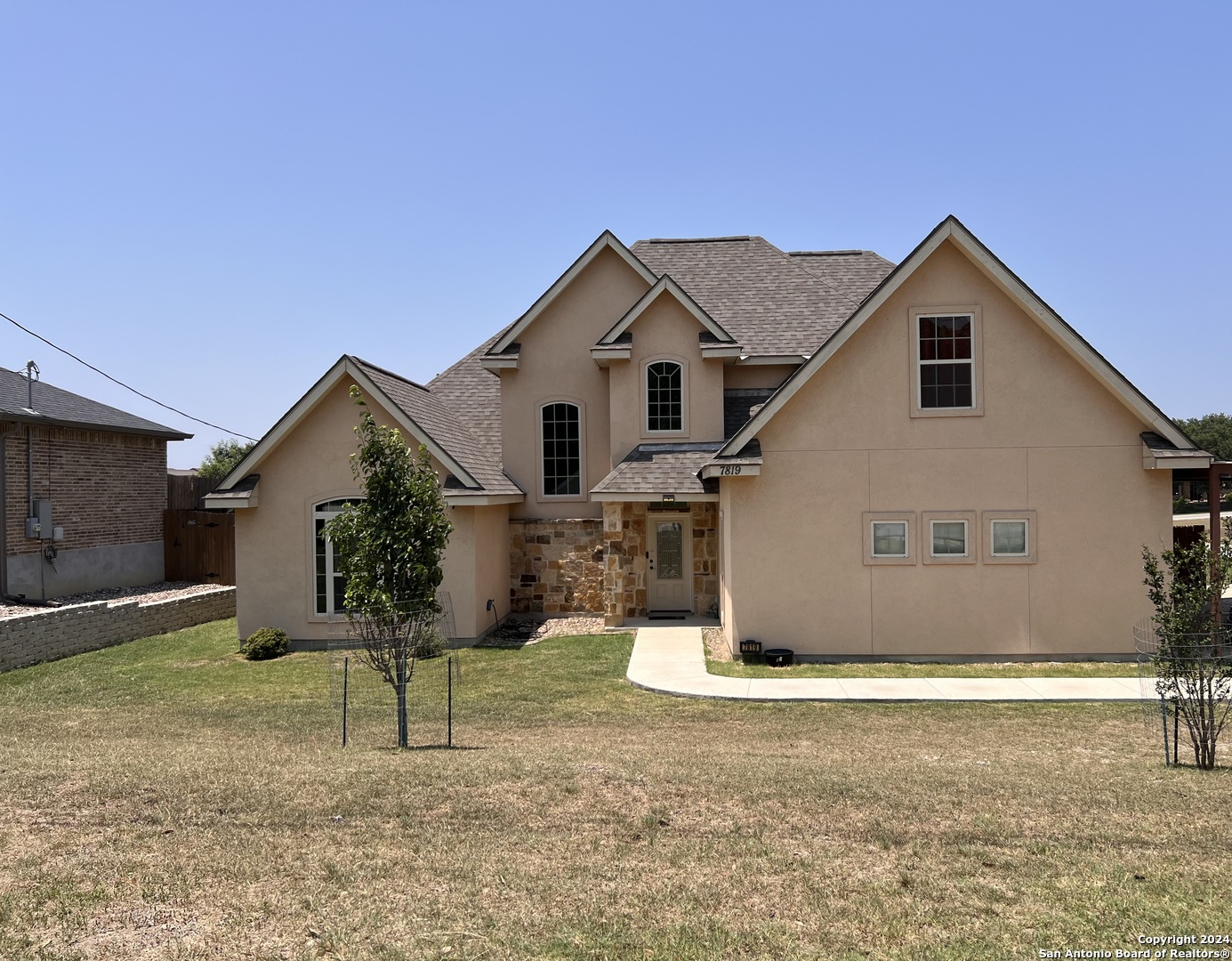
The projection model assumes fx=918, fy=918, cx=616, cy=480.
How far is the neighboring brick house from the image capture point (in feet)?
71.1

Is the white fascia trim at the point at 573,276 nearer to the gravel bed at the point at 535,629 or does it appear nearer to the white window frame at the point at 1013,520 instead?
the gravel bed at the point at 535,629

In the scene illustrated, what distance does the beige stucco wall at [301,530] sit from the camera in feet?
58.6

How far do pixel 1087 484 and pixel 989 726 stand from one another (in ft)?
19.4

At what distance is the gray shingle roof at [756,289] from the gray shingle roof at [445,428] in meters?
6.24

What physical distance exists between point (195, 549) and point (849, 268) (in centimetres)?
2031

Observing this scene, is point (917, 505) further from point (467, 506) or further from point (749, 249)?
point (749, 249)

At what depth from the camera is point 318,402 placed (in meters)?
17.8

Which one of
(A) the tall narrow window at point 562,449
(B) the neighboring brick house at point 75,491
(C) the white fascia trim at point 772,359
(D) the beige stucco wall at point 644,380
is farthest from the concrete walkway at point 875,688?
(B) the neighboring brick house at point 75,491

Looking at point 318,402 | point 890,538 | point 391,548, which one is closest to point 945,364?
point 890,538

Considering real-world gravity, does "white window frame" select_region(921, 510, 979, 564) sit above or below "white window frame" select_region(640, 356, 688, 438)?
below

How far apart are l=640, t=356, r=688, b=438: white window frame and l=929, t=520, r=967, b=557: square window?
648cm

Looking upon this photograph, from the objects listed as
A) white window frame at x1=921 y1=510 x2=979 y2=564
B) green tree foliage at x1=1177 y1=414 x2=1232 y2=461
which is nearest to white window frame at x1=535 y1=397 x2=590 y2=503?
white window frame at x1=921 y1=510 x2=979 y2=564

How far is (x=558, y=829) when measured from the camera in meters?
6.65

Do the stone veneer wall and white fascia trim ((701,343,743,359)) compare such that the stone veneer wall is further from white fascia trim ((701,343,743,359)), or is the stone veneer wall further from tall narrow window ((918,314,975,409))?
tall narrow window ((918,314,975,409))
